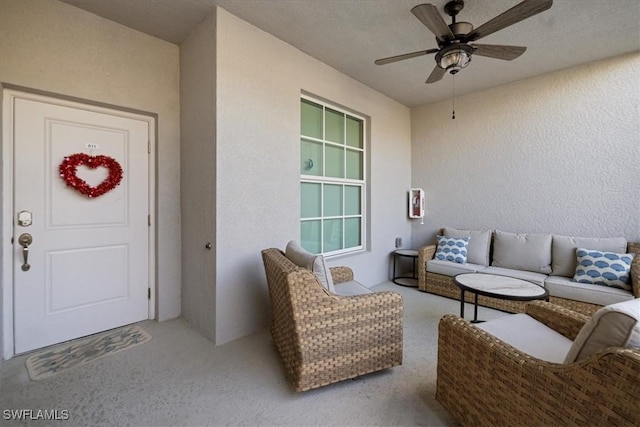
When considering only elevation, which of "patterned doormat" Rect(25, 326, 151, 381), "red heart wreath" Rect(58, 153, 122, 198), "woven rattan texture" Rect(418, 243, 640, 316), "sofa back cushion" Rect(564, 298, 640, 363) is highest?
"red heart wreath" Rect(58, 153, 122, 198)

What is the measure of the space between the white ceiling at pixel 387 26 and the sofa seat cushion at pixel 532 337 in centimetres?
239

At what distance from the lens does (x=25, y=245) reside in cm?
215

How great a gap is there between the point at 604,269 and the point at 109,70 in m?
5.05

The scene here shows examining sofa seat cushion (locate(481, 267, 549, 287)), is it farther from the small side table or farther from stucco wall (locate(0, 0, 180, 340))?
stucco wall (locate(0, 0, 180, 340))

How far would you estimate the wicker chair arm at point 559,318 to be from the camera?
1.55 meters

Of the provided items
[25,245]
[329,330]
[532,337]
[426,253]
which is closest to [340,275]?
[329,330]

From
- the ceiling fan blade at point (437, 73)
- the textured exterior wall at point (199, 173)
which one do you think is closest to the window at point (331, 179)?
the textured exterior wall at point (199, 173)

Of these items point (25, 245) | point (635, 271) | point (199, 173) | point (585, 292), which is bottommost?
point (585, 292)

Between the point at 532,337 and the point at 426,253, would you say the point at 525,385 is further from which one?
the point at 426,253

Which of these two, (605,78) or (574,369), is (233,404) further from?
(605,78)

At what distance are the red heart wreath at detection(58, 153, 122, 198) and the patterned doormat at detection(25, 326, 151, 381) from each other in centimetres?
126

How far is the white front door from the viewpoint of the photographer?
216 cm

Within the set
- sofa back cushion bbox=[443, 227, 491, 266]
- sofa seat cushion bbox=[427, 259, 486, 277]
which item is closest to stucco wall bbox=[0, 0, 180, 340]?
sofa seat cushion bbox=[427, 259, 486, 277]

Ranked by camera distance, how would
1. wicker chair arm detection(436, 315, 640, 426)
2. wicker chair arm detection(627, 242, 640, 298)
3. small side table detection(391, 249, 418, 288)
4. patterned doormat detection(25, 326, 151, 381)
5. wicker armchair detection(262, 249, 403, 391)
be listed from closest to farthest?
1. wicker chair arm detection(436, 315, 640, 426)
2. wicker armchair detection(262, 249, 403, 391)
3. patterned doormat detection(25, 326, 151, 381)
4. wicker chair arm detection(627, 242, 640, 298)
5. small side table detection(391, 249, 418, 288)
